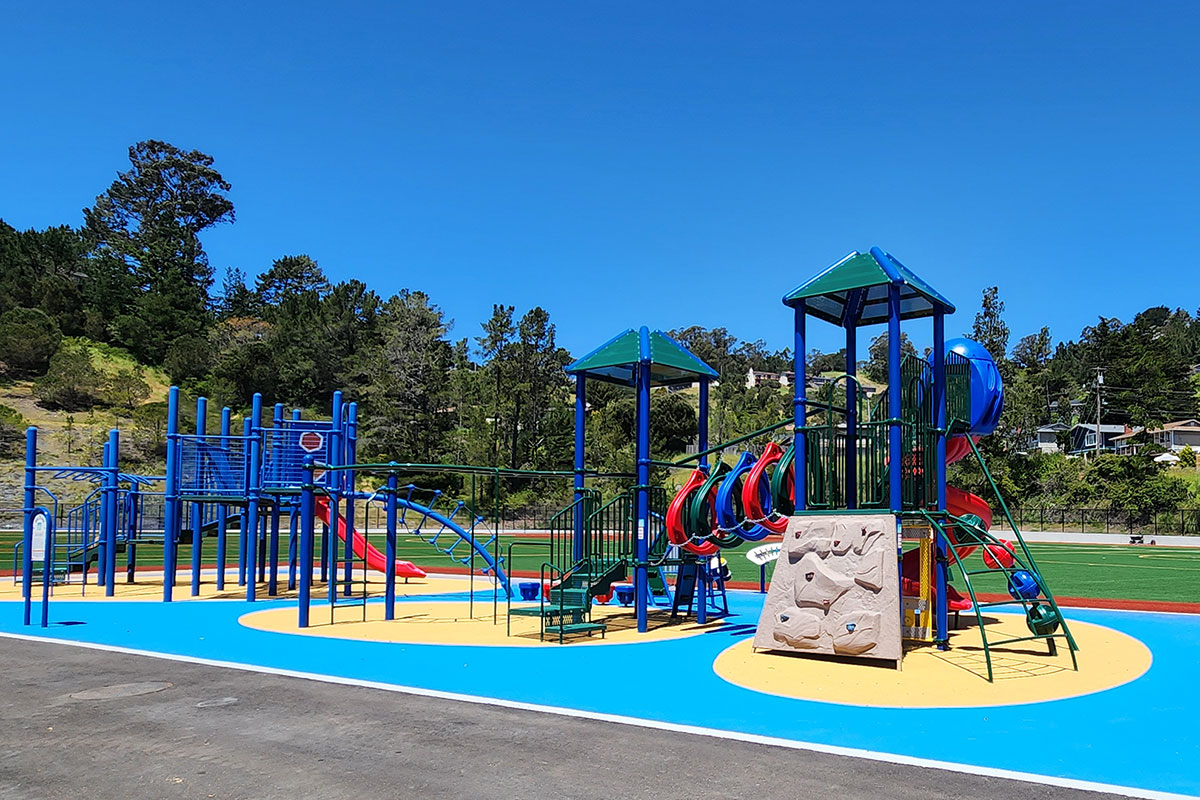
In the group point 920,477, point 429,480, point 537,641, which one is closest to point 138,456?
point 429,480

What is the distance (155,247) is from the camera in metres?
94.9

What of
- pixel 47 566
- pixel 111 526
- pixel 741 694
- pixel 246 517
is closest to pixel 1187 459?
pixel 246 517

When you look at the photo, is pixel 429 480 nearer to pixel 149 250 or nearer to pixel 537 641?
pixel 537 641

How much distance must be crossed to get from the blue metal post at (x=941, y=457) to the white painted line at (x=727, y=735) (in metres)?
5.57

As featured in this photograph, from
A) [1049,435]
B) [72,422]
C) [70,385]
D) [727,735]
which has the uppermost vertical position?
[70,385]

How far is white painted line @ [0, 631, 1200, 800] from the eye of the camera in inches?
239

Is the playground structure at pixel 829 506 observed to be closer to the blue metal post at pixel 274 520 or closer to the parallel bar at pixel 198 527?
the blue metal post at pixel 274 520

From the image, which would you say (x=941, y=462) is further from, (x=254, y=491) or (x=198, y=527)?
(x=198, y=527)

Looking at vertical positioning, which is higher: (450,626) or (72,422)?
(72,422)

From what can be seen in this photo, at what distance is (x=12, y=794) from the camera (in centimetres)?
581

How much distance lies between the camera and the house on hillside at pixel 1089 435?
83125 millimetres

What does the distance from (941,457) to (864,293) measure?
2603 millimetres

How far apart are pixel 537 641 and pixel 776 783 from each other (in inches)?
299

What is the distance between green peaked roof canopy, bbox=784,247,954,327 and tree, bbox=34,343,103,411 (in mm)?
68022
